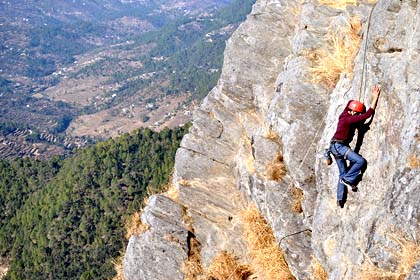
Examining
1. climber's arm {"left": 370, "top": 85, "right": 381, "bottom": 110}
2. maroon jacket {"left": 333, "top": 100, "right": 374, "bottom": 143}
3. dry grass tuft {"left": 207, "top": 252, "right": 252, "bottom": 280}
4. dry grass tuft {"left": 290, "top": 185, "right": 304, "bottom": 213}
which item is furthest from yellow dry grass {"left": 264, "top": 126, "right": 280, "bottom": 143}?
climber's arm {"left": 370, "top": 85, "right": 381, "bottom": 110}

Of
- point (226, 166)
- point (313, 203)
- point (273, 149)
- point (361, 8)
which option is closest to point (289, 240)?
point (313, 203)

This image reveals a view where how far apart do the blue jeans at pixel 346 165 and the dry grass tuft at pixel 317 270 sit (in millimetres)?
2826

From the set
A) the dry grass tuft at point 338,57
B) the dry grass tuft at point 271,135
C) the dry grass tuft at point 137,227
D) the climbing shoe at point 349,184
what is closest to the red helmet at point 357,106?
the climbing shoe at point 349,184

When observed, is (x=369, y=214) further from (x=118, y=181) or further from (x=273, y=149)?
(x=118, y=181)

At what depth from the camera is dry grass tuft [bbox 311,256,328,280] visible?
1496cm

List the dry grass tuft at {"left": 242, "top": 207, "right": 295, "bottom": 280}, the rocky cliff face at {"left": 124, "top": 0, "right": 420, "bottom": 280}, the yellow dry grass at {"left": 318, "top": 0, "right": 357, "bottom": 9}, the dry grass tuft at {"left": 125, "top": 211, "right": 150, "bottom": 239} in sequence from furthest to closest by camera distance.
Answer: the dry grass tuft at {"left": 125, "top": 211, "right": 150, "bottom": 239} → the yellow dry grass at {"left": 318, "top": 0, "right": 357, "bottom": 9} → the dry grass tuft at {"left": 242, "top": 207, "right": 295, "bottom": 280} → the rocky cliff face at {"left": 124, "top": 0, "right": 420, "bottom": 280}

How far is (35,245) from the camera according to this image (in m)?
97.2

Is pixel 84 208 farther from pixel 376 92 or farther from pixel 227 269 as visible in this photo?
pixel 376 92

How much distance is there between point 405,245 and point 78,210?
315 ft

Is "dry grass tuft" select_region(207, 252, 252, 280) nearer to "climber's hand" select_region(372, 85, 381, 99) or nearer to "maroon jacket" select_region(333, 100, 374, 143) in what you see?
"maroon jacket" select_region(333, 100, 374, 143)

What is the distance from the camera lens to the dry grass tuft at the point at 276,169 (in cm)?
1734

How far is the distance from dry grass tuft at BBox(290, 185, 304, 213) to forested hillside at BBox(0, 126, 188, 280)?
212 ft

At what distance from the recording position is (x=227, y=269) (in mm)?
18781

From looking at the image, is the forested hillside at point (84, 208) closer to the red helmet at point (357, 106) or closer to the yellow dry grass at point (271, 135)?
the yellow dry grass at point (271, 135)
